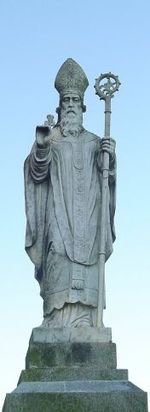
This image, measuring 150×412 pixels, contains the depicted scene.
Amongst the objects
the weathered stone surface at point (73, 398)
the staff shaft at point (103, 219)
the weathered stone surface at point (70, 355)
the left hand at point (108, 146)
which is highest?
the left hand at point (108, 146)

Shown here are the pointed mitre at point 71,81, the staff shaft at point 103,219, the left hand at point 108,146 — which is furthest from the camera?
the pointed mitre at point 71,81

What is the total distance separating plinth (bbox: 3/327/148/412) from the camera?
12914 mm

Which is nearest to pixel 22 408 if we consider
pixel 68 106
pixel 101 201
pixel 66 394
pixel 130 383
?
pixel 66 394

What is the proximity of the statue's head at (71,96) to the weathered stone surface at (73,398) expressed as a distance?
4.77 m

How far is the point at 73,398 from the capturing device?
12.9 metres

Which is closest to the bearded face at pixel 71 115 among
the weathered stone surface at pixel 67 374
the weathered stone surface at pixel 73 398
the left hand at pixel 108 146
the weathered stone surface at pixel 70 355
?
the left hand at pixel 108 146

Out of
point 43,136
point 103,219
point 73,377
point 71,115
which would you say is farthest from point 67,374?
point 71,115

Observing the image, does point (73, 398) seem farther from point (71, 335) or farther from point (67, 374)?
point (71, 335)

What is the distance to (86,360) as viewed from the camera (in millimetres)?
13680

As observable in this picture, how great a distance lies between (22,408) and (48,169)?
14.1ft

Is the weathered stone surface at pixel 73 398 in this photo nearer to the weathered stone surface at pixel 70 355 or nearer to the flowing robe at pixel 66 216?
A: the weathered stone surface at pixel 70 355

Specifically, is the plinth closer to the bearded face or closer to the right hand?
the right hand

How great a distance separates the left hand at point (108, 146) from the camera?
49.5 feet

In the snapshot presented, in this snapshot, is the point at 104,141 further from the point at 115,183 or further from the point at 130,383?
the point at 130,383
